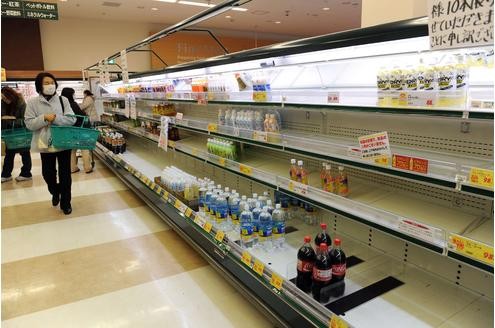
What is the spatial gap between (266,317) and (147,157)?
4.00 meters

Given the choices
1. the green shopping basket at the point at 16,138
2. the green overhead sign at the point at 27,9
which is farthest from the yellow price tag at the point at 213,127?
the green overhead sign at the point at 27,9

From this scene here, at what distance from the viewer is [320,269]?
1.80 m

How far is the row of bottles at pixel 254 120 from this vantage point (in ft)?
8.93

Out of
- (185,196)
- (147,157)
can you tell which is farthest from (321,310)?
(147,157)

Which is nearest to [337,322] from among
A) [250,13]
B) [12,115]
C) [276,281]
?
[276,281]

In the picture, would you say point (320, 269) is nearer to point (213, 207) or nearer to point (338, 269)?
point (338, 269)

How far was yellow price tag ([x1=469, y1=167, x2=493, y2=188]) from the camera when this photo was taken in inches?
49.4

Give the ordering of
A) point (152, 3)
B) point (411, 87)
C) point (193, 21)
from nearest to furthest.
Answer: point (411, 87), point (193, 21), point (152, 3)

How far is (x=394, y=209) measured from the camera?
185 centimetres

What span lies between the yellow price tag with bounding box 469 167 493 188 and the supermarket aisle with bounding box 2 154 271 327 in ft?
5.39

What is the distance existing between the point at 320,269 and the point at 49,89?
373cm

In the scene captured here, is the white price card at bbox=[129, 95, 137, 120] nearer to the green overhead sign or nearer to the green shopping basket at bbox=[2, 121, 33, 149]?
the green shopping basket at bbox=[2, 121, 33, 149]

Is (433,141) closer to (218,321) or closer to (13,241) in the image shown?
(218,321)

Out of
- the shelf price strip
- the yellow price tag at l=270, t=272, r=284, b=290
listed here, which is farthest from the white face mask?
the yellow price tag at l=270, t=272, r=284, b=290
